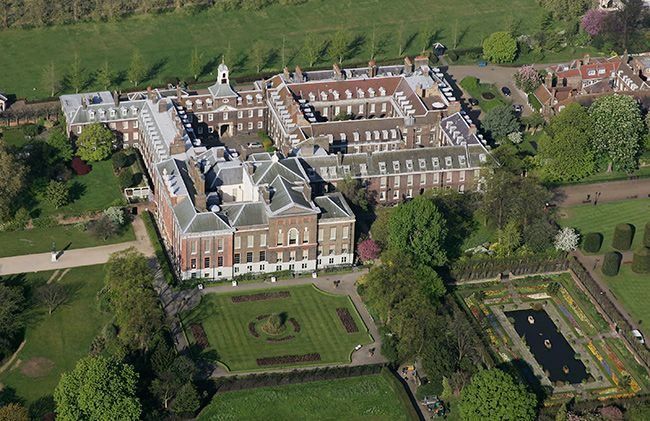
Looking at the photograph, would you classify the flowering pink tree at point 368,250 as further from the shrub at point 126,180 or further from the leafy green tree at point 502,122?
the leafy green tree at point 502,122

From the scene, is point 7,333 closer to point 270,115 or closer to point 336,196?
point 336,196

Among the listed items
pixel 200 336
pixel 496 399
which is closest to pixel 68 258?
pixel 200 336

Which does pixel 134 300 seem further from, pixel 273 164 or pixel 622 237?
pixel 622 237

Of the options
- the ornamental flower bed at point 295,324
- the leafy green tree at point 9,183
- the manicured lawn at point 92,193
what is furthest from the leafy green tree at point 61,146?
the ornamental flower bed at point 295,324

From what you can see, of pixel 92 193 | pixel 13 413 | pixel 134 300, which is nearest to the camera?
pixel 13 413

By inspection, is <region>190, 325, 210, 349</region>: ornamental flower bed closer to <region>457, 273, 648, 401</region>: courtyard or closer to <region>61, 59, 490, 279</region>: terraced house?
<region>61, 59, 490, 279</region>: terraced house
